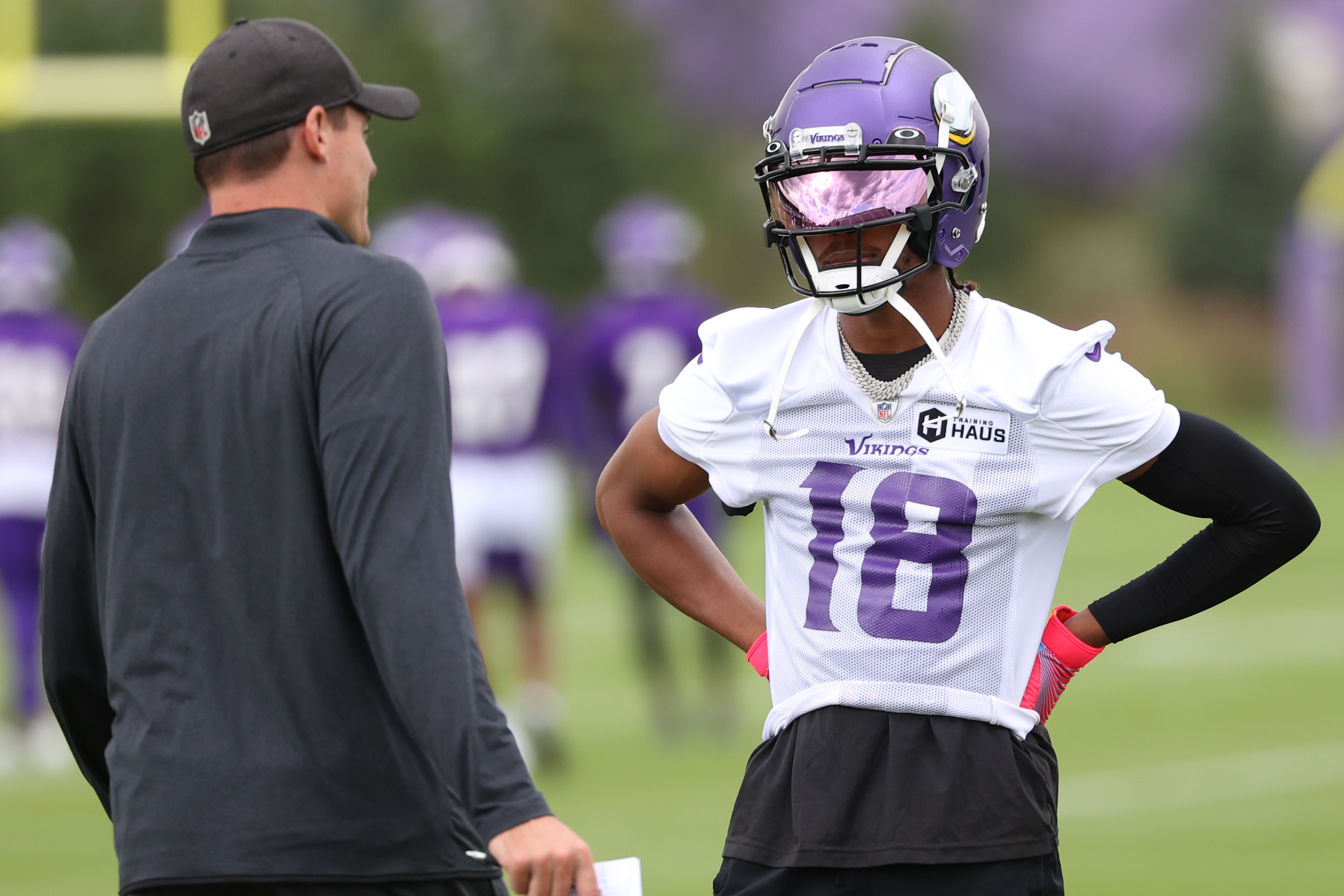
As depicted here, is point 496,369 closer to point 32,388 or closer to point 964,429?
point 32,388

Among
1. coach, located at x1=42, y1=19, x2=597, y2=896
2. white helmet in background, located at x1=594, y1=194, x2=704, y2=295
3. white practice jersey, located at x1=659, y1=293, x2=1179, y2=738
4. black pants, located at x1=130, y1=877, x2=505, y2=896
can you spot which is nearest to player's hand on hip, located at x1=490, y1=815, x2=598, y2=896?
coach, located at x1=42, y1=19, x2=597, y2=896

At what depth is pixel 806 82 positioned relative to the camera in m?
3.40

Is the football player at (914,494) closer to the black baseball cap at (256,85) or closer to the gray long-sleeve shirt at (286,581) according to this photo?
the gray long-sleeve shirt at (286,581)

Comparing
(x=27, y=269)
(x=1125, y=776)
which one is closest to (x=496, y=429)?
(x=27, y=269)

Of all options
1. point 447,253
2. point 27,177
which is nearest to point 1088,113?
point 27,177

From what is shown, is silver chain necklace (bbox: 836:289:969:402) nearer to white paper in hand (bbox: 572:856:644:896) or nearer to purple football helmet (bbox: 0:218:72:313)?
white paper in hand (bbox: 572:856:644:896)

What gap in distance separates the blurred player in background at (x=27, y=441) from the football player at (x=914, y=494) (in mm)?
7114

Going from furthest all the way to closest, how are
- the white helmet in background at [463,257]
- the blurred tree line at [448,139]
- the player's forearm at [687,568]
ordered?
the blurred tree line at [448,139]
the white helmet in background at [463,257]
the player's forearm at [687,568]

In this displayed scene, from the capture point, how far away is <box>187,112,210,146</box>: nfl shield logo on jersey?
302cm

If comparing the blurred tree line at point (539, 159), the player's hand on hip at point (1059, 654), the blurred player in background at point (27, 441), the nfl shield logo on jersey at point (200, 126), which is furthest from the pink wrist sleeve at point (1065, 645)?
the blurred tree line at point (539, 159)

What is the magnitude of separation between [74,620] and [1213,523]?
75.1 inches

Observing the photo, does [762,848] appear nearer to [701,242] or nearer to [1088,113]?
[701,242]

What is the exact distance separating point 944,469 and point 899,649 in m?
0.30

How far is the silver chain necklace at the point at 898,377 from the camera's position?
3.27 meters
